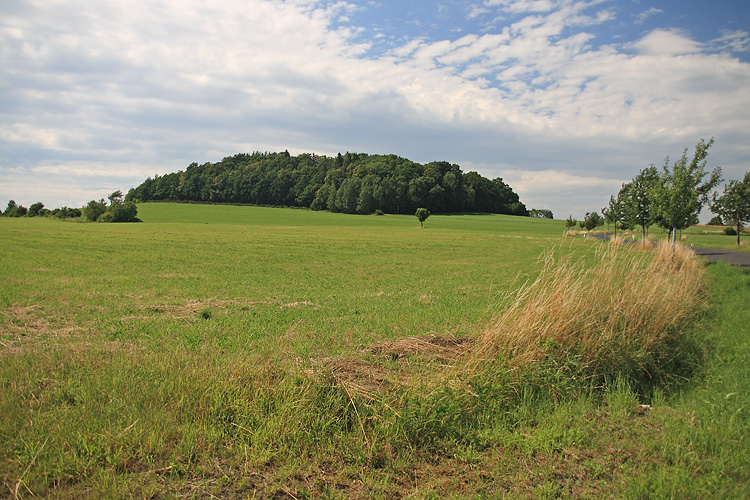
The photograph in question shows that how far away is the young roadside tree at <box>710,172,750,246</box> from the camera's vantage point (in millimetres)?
39906

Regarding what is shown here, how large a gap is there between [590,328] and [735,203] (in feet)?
144

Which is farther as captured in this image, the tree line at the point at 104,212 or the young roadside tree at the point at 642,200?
the tree line at the point at 104,212

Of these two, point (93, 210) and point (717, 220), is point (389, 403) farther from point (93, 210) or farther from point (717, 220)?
point (93, 210)

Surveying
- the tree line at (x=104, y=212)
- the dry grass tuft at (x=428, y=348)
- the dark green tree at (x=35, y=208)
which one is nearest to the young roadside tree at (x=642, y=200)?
the dry grass tuft at (x=428, y=348)

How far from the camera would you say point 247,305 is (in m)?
14.0

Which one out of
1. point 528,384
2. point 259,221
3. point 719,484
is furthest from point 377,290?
point 259,221

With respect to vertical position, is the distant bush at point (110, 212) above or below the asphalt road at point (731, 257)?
above

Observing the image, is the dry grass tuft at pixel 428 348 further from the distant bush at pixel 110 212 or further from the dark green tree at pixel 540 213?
the dark green tree at pixel 540 213

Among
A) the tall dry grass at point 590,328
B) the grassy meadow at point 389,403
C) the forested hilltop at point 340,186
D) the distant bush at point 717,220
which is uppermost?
the forested hilltop at point 340,186

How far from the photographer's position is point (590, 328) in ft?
27.0

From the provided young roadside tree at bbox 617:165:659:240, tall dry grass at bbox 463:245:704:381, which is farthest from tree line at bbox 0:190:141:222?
tall dry grass at bbox 463:245:704:381

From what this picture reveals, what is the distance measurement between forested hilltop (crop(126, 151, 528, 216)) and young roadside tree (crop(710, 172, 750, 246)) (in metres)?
99.8

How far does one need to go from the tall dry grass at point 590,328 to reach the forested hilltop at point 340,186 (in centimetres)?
12869

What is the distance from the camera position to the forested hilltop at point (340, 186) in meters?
143
